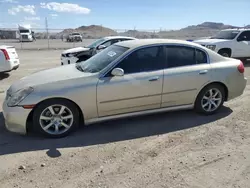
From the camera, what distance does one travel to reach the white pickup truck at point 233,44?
1207cm

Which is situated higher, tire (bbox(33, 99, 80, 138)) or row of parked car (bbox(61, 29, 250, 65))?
row of parked car (bbox(61, 29, 250, 65))

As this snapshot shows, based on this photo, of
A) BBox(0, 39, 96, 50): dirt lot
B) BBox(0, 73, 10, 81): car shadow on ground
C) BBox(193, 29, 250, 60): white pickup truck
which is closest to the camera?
BBox(0, 73, 10, 81): car shadow on ground

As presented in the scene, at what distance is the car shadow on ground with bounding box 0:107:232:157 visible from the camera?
160 inches

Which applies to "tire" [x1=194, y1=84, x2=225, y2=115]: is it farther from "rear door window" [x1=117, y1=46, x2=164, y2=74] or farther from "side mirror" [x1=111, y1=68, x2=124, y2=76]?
"side mirror" [x1=111, y1=68, x2=124, y2=76]

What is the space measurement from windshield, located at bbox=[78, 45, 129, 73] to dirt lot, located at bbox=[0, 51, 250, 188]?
1067mm

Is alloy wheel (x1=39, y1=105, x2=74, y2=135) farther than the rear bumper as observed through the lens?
No

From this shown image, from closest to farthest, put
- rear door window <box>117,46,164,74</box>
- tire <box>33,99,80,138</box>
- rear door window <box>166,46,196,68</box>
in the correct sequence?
tire <box>33,99,80,138</box> < rear door window <box>117,46,164,74</box> < rear door window <box>166,46,196,68</box>

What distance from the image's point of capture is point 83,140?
427 cm

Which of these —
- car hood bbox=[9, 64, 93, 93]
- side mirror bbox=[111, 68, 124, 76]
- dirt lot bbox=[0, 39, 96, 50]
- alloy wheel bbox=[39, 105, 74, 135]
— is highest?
side mirror bbox=[111, 68, 124, 76]

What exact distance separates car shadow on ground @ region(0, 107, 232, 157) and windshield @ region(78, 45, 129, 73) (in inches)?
41.6

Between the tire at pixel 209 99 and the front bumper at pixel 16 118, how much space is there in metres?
3.21

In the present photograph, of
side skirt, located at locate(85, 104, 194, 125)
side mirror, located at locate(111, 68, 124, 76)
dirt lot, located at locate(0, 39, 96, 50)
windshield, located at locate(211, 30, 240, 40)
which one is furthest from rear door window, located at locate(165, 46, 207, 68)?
dirt lot, located at locate(0, 39, 96, 50)

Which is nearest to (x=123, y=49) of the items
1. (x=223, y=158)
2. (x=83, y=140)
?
(x=83, y=140)

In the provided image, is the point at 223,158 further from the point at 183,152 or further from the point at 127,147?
the point at 127,147
